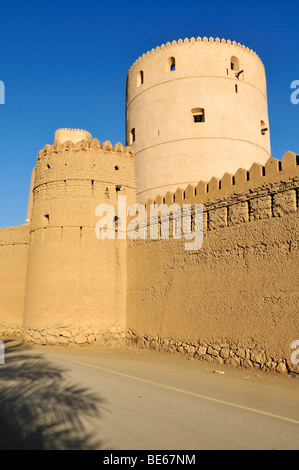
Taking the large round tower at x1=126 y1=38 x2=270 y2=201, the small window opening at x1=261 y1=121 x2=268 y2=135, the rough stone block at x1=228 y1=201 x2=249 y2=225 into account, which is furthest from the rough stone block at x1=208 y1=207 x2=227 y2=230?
the small window opening at x1=261 y1=121 x2=268 y2=135

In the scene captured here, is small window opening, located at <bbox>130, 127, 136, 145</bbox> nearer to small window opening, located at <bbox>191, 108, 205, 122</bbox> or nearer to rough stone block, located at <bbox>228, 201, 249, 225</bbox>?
small window opening, located at <bbox>191, 108, 205, 122</bbox>

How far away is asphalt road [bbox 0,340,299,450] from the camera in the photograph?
421 cm

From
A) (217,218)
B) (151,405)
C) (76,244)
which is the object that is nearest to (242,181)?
(217,218)

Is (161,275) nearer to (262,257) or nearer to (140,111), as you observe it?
(262,257)

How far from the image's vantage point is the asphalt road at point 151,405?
4215 millimetres

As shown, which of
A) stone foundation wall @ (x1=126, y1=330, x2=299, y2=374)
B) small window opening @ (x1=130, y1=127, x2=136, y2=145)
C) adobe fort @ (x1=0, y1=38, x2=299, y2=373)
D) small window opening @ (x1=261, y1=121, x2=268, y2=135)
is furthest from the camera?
small window opening @ (x1=130, y1=127, x2=136, y2=145)

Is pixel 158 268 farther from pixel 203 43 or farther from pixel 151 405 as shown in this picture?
pixel 203 43

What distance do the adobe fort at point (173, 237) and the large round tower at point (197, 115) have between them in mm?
61

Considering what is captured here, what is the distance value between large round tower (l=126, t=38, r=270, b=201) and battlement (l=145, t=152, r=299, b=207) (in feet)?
28.1

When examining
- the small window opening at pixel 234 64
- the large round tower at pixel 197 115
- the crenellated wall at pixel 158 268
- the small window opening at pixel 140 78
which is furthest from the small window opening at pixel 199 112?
the crenellated wall at pixel 158 268

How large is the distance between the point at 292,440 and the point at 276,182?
6.04m

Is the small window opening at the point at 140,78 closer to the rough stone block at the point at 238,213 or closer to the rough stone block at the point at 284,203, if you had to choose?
the rough stone block at the point at 238,213

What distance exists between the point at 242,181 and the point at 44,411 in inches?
279

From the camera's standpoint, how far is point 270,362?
8602 millimetres
